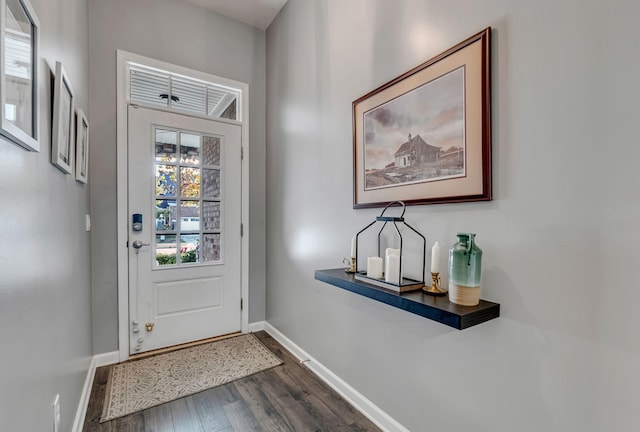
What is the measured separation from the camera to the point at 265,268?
3150mm

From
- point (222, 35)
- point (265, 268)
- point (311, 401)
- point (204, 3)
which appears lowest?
point (311, 401)

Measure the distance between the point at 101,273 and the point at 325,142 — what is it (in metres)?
2.03

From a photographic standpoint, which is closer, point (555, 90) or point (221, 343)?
point (555, 90)

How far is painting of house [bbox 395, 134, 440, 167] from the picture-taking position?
1431mm

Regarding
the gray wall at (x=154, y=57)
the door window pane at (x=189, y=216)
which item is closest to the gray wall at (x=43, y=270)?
the gray wall at (x=154, y=57)

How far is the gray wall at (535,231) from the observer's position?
0.91 meters

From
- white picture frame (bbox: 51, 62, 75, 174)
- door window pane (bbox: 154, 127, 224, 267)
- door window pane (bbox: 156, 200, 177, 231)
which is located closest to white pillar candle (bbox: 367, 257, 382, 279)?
white picture frame (bbox: 51, 62, 75, 174)

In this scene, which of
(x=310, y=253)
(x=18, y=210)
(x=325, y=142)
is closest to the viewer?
(x=18, y=210)

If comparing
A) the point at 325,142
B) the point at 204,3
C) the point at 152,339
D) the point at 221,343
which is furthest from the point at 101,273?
the point at 204,3

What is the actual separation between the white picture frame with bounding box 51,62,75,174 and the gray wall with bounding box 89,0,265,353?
1.00 metres

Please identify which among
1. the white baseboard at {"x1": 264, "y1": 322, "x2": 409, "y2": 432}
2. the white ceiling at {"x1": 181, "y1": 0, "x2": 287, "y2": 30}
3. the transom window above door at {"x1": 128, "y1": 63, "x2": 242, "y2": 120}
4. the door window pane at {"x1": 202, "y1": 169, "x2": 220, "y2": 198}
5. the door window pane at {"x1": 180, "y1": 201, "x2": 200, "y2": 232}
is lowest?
the white baseboard at {"x1": 264, "y1": 322, "x2": 409, "y2": 432}

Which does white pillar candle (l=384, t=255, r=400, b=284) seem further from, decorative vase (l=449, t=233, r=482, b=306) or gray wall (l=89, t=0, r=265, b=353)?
gray wall (l=89, t=0, r=265, b=353)

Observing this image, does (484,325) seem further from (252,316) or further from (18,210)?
(252,316)

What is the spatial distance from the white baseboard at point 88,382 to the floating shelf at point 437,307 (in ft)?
5.40
